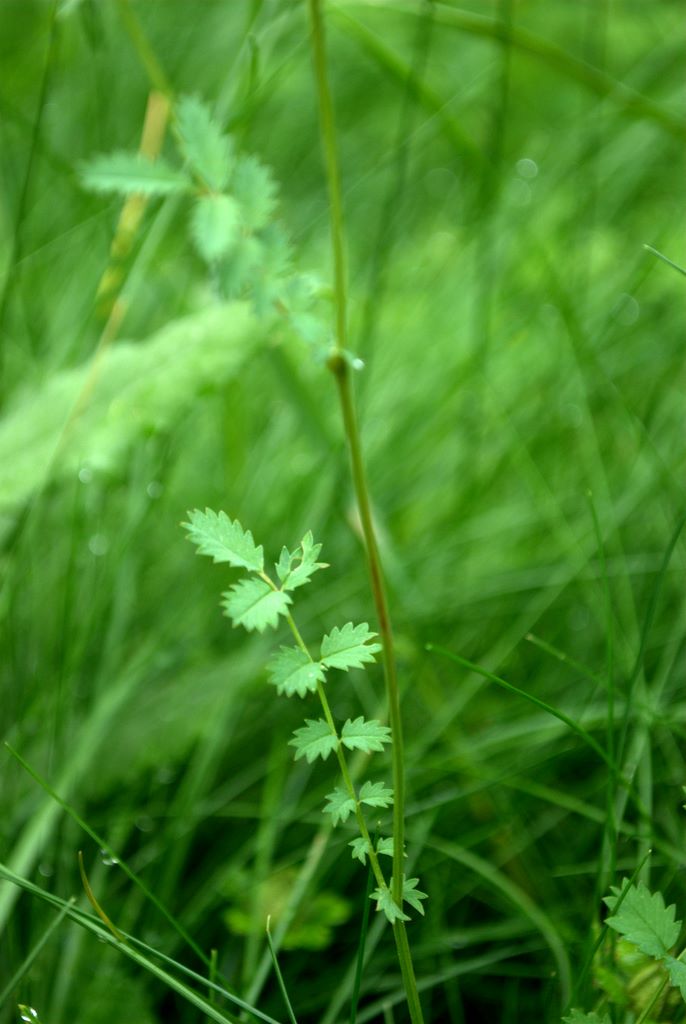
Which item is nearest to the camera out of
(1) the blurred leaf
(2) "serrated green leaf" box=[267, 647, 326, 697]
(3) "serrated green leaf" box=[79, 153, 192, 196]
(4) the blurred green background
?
(2) "serrated green leaf" box=[267, 647, 326, 697]

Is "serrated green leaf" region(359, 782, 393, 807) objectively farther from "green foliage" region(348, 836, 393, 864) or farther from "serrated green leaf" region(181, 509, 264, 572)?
"serrated green leaf" region(181, 509, 264, 572)

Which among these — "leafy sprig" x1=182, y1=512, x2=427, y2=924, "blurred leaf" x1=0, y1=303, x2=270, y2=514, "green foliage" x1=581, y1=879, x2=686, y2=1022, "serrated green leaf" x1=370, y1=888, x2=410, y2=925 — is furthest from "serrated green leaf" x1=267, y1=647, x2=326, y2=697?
"blurred leaf" x1=0, y1=303, x2=270, y2=514

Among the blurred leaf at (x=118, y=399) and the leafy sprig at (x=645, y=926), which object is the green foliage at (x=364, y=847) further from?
the blurred leaf at (x=118, y=399)

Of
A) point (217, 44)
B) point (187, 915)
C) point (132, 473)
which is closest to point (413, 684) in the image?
point (187, 915)

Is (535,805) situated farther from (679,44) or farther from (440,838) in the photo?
(679,44)

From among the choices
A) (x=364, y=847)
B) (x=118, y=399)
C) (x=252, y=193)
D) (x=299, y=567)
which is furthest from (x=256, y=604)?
(x=118, y=399)
